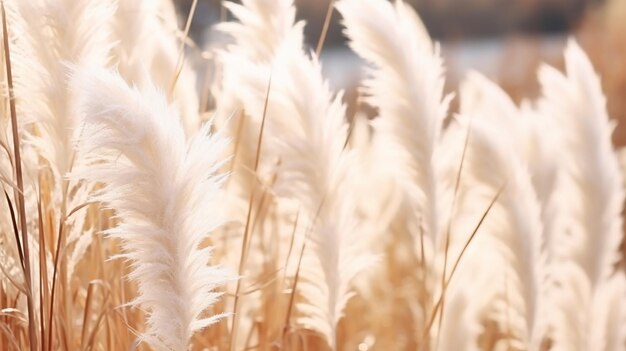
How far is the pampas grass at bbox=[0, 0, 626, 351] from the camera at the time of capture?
1.06 m

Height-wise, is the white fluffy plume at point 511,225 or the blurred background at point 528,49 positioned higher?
the blurred background at point 528,49

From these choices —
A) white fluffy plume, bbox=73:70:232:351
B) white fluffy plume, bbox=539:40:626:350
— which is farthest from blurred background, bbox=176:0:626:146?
white fluffy plume, bbox=73:70:232:351

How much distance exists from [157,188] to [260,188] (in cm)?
73

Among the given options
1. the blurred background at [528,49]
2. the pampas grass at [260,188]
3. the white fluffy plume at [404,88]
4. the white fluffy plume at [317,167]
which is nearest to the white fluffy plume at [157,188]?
the pampas grass at [260,188]

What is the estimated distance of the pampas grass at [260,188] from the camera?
106cm

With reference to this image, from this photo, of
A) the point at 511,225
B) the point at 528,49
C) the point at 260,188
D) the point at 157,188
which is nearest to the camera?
the point at 157,188

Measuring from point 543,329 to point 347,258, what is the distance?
0.39 m

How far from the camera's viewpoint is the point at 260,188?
175 cm

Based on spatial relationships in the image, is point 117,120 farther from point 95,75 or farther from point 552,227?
point 552,227

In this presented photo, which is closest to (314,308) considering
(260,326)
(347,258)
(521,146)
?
(347,258)

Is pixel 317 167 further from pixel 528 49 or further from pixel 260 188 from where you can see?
pixel 528 49

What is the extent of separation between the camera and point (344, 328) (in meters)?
1.89

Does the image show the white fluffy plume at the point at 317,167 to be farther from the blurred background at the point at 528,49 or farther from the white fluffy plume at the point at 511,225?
the blurred background at the point at 528,49

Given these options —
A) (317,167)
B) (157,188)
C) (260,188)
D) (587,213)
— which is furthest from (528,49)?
(157,188)
